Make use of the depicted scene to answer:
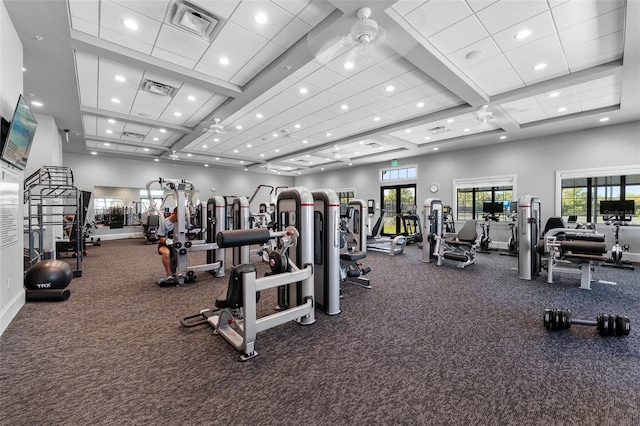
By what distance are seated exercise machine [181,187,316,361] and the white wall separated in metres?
1.85

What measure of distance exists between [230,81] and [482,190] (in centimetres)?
832

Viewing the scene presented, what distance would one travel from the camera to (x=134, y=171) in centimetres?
1196

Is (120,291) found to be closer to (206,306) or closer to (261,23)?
(206,306)

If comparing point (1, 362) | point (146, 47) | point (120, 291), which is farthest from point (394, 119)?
point (1, 362)

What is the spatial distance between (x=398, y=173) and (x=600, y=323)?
31.2 feet

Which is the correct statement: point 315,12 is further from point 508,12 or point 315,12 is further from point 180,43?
point 508,12

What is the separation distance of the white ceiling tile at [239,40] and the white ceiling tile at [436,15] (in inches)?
76.9

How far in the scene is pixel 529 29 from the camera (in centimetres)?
351

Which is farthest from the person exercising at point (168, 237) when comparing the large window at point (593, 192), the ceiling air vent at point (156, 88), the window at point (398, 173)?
the large window at point (593, 192)

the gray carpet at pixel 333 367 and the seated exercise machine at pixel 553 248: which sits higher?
the seated exercise machine at pixel 553 248

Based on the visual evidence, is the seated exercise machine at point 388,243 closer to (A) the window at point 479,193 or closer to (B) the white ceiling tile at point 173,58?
(A) the window at point 479,193

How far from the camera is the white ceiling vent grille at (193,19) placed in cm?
321

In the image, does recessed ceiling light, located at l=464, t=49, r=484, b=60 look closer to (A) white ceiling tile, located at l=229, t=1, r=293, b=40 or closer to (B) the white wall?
→ (A) white ceiling tile, located at l=229, t=1, r=293, b=40

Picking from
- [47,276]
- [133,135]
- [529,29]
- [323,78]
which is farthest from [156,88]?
[529,29]
